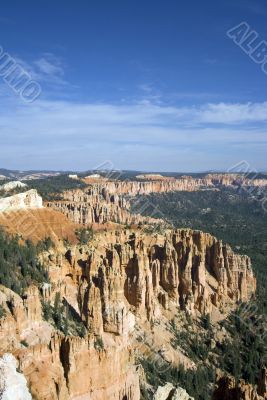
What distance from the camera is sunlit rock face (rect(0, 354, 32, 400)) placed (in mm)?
25828

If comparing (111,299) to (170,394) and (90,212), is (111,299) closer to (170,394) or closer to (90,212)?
(170,394)

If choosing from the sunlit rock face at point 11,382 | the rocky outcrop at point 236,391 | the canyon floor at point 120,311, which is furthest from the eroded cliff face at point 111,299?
the rocky outcrop at point 236,391

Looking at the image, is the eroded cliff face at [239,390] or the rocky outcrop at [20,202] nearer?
the eroded cliff face at [239,390]

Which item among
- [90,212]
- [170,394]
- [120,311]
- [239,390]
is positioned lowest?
[120,311]

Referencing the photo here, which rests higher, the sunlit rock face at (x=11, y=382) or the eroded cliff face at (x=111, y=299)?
the sunlit rock face at (x=11, y=382)

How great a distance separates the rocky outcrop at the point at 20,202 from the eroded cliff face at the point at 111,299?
16247mm

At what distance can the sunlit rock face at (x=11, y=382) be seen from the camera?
25.8 meters

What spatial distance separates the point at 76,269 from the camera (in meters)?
61.3

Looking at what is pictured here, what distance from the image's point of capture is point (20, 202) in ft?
268

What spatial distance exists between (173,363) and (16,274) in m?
20.8

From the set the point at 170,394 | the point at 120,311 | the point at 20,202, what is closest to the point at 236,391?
the point at 170,394

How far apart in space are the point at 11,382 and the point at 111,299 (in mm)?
29332

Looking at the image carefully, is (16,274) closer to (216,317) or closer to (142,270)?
(142,270)

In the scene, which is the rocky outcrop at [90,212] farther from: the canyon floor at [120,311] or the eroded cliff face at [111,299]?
the eroded cliff face at [111,299]
